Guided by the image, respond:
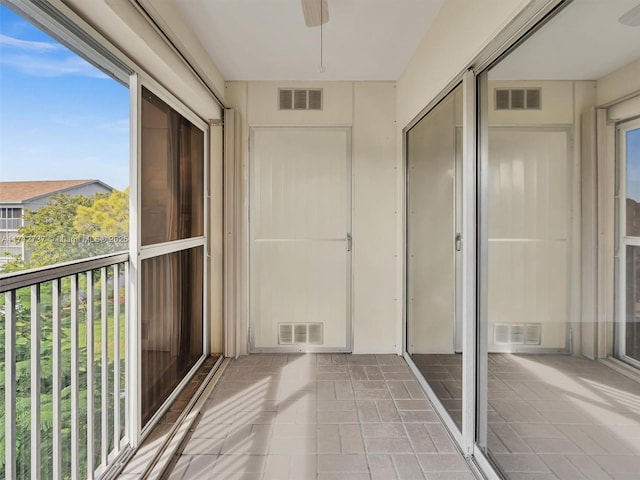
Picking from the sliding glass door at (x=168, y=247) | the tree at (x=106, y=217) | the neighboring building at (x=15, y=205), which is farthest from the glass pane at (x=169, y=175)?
the neighboring building at (x=15, y=205)

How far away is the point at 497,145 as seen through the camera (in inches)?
66.6

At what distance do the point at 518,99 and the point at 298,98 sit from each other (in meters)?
2.29

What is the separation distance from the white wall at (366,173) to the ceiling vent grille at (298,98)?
0.05 metres

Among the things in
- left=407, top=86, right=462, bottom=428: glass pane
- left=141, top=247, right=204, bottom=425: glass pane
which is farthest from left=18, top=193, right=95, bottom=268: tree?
left=407, top=86, right=462, bottom=428: glass pane

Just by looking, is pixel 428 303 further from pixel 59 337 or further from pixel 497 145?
pixel 59 337

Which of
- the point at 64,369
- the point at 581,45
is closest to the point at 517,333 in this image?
the point at 581,45

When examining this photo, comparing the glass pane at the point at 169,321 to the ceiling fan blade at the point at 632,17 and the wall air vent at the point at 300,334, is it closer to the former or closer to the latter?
the wall air vent at the point at 300,334

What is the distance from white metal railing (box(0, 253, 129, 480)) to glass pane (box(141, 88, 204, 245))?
431 millimetres

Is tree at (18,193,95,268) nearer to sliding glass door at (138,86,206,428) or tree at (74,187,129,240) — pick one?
tree at (74,187,129,240)

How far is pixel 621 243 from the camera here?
1002 millimetres

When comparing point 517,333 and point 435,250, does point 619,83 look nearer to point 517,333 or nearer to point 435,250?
point 517,333

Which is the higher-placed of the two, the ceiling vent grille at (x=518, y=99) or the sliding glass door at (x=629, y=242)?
the ceiling vent grille at (x=518, y=99)

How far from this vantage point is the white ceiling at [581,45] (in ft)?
3.16

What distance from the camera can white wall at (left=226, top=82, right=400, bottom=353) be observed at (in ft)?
11.2
